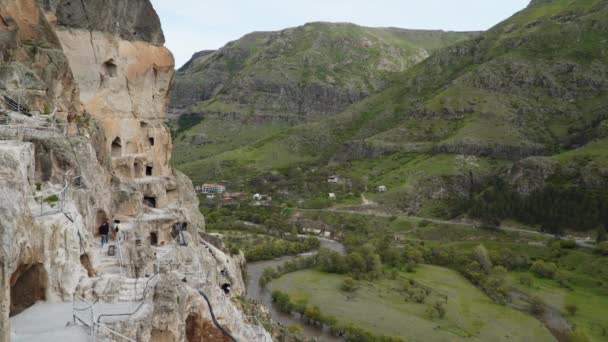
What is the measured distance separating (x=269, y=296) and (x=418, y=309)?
67.3 feet

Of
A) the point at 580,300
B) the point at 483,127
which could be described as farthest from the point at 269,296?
the point at 483,127

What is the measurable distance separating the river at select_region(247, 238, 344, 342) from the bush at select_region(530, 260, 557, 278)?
33740 millimetres

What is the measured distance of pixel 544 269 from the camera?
80.3m

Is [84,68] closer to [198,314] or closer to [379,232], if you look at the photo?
[198,314]

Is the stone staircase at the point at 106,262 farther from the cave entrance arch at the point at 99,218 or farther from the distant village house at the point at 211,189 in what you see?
the distant village house at the point at 211,189

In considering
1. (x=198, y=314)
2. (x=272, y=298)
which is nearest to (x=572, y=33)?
(x=272, y=298)

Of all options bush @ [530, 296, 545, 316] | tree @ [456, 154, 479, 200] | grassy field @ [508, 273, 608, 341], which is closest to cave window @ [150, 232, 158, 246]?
grassy field @ [508, 273, 608, 341]

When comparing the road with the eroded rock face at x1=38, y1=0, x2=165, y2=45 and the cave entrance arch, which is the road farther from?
the cave entrance arch

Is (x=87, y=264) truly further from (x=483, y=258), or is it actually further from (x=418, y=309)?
(x=483, y=258)

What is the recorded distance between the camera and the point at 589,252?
84.3 metres

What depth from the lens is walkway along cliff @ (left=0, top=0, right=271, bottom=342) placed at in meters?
16.4

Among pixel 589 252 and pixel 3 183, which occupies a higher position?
pixel 3 183

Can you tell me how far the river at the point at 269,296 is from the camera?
199 feet

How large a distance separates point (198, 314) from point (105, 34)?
2566 centimetres
